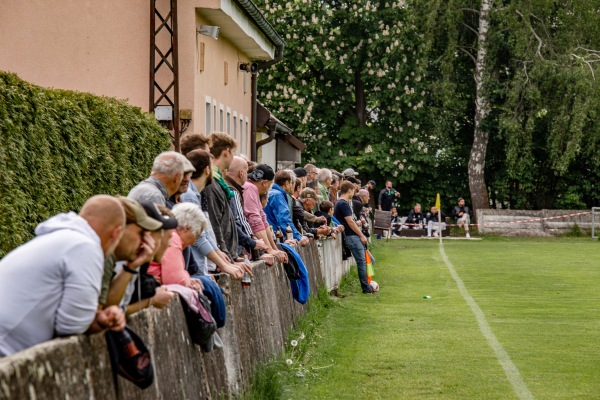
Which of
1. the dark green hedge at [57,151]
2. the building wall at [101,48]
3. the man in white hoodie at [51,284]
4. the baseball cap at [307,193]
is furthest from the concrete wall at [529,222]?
the man in white hoodie at [51,284]

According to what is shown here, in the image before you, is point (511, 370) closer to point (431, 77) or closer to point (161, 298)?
point (161, 298)

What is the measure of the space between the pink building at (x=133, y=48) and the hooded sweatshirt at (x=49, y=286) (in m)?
15.4

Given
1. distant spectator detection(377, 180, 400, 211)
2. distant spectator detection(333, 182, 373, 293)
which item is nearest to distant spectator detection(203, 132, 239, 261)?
distant spectator detection(333, 182, 373, 293)

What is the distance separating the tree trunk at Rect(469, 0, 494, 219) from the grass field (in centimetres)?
2835

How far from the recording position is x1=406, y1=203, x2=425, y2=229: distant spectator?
58219mm

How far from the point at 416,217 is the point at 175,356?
51.3 m

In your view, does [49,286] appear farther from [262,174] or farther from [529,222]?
[529,222]

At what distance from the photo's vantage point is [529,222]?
2258 inches

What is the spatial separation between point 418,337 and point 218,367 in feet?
25.1

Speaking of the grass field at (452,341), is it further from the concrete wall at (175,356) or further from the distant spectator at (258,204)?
the distant spectator at (258,204)

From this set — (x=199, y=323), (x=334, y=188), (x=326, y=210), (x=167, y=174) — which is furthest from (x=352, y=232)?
(x=199, y=323)

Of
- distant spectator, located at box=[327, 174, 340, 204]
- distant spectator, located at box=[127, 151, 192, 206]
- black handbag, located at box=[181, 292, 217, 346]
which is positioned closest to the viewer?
black handbag, located at box=[181, 292, 217, 346]

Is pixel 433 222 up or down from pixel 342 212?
down

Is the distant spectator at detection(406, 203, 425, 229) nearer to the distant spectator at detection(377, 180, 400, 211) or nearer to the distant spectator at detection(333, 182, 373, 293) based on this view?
the distant spectator at detection(377, 180, 400, 211)
